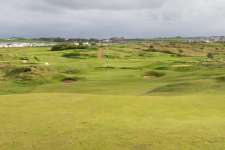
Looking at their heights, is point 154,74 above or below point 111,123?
below

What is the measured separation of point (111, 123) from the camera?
48.3 feet

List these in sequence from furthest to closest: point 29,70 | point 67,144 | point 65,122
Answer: point 29,70
point 65,122
point 67,144

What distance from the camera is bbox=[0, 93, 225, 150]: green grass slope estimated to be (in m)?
12.2

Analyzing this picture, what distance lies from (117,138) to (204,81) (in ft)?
67.7

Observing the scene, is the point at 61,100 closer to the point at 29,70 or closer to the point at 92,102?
the point at 92,102

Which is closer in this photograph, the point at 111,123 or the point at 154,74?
the point at 111,123

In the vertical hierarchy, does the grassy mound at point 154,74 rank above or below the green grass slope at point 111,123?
below

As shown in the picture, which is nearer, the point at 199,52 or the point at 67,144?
the point at 67,144

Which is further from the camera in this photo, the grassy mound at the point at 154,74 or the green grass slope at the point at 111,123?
the grassy mound at the point at 154,74

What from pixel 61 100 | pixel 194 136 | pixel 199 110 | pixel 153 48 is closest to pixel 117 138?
pixel 194 136

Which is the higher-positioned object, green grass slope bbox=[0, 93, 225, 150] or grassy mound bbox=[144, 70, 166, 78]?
green grass slope bbox=[0, 93, 225, 150]

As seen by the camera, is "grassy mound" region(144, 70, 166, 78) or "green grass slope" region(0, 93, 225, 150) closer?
"green grass slope" region(0, 93, 225, 150)

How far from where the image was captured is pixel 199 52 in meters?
110

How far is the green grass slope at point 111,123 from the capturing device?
12.2m
